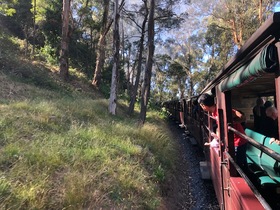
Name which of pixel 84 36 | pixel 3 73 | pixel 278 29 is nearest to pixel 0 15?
pixel 84 36

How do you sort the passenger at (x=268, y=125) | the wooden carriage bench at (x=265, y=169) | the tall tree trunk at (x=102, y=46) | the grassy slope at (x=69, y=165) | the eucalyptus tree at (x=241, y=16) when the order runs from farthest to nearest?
the eucalyptus tree at (x=241, y=16) → the tall tree trunk at (x=102, y=46) → the passenger at (x=268, y=125) → the grassy slope at (x=69, y=165) → the wooden carriage bench at (x=265, y=169)

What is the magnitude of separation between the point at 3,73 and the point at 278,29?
14201 mm

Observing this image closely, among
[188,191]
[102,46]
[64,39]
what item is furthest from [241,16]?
[188,191]

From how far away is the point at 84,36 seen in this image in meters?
28.3

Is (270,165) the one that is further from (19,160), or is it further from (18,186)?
(19,160)

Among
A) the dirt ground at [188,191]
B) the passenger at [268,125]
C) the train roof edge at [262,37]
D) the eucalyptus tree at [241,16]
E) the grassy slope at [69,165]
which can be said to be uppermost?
the eucalyptus tree at [241,16]

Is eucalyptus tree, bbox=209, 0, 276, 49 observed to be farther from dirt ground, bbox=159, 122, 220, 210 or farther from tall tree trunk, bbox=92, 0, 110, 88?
dirt ground, bbox=159, 122, 220, 210

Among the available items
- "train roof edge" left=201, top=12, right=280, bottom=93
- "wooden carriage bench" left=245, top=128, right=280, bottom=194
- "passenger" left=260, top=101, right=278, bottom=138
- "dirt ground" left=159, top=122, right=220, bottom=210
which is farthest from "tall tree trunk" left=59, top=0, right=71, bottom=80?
"train roof edge" left=201, top=12, right=280, bottom=93

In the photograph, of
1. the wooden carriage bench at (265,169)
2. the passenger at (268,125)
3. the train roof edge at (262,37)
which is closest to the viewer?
the train roof edge at (262,37)

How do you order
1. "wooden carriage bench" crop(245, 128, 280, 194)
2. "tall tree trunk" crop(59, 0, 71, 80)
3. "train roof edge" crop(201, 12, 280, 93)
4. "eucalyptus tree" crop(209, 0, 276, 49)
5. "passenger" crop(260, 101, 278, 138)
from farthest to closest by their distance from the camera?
1. "eucalyptus tree" crop(209, 0, 276, 49)
2. "tall tree trunk" crop(59, 0, 71, 80)
3. "passenger" crop(260, 101, 278, 138)
4. "wooden carriage bench" crop(245, 128, 280, 194)
5. "train roof edge" crop(201, 12, 280, 93)

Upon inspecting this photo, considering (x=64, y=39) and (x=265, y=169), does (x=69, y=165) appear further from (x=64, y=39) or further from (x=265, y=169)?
(x=64, y=39)

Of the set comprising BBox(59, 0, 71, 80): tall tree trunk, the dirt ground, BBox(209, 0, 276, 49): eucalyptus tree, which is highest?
BBox(209, 0, 276, 49): eucalyptus tree

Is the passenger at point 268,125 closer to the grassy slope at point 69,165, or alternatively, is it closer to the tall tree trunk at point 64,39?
the grassy slope at point 69,165

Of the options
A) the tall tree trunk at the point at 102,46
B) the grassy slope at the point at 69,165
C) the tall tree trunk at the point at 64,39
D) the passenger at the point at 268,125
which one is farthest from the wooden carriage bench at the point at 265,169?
the tall tree trunk at the point at 102,46
